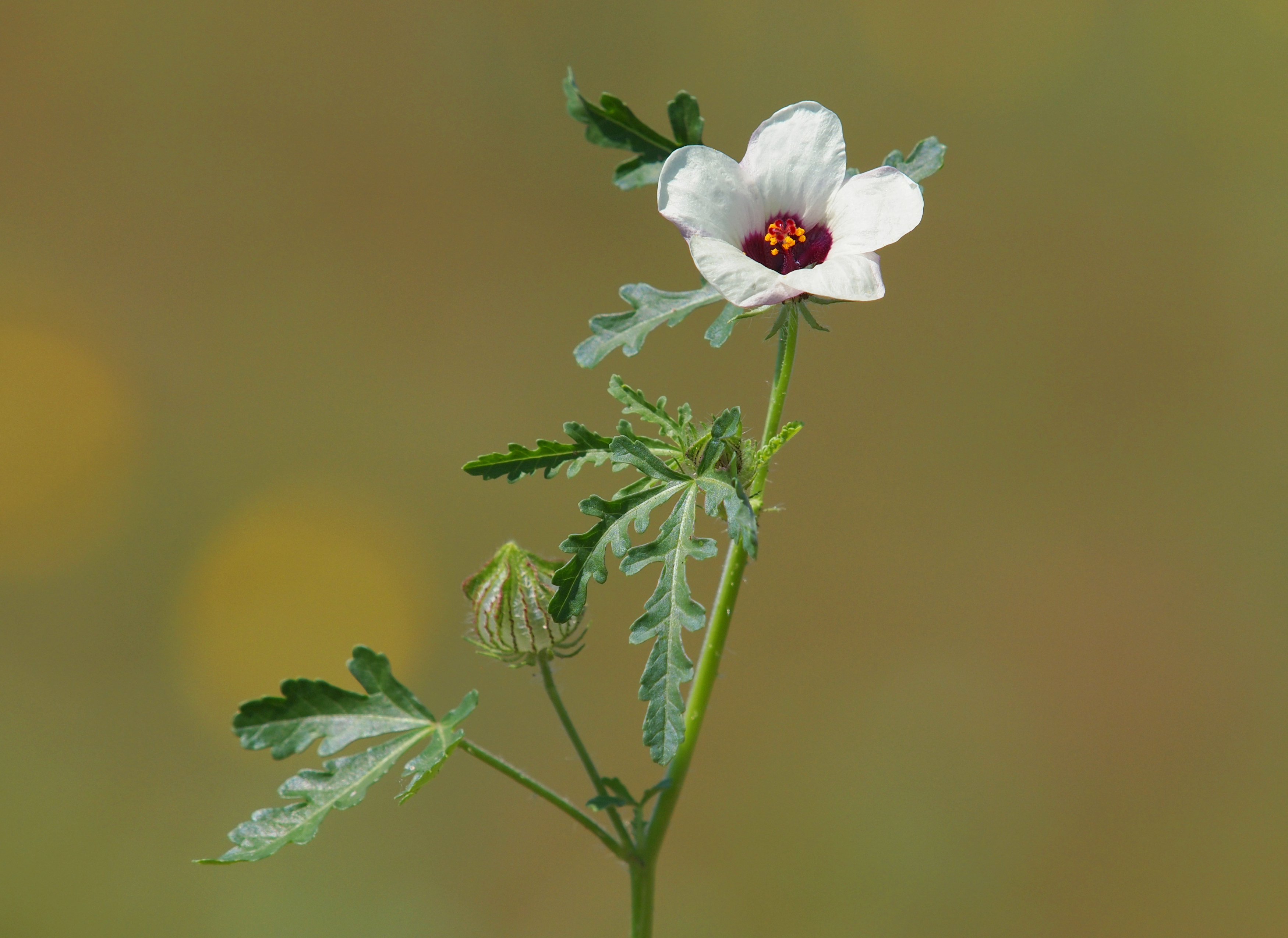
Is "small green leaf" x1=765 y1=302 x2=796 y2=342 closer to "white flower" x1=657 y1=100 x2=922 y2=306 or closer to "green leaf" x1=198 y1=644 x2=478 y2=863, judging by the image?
"white flower" x1=657 y1=100 x2=922 y2=306

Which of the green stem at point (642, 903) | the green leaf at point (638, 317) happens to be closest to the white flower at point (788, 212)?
the green leaf at point (638, 317)

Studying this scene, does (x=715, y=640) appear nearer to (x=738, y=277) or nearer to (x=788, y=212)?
(x=738, y=277)

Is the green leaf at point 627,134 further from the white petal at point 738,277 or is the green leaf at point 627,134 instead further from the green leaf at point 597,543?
the green leaf at point 597,543

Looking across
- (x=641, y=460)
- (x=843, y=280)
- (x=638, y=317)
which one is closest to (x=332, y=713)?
(x=641, y=460)

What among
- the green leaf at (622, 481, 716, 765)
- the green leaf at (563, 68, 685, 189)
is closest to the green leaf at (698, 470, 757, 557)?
the green leaf at (622, 481, 716, 765)

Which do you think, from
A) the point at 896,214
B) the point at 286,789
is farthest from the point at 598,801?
the point at 896,214

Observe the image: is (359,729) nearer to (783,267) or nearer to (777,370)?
(777,370)
